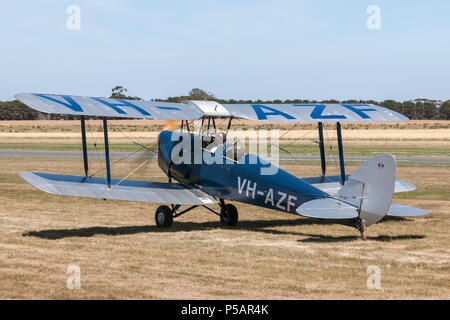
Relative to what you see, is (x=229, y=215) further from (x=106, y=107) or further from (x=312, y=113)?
(x=106, y=107)

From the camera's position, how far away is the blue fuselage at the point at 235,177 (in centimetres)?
1218

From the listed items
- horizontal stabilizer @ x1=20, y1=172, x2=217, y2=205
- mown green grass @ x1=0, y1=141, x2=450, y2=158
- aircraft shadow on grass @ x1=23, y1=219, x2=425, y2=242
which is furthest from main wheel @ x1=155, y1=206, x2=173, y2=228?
mown green grass @ x1=0, y1=141, x2=450, y2=158

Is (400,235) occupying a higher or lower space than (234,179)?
Answer: lower

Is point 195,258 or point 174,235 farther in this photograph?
point 174,235

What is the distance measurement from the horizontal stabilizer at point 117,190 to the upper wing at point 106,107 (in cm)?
167

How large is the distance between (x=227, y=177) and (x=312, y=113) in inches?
110

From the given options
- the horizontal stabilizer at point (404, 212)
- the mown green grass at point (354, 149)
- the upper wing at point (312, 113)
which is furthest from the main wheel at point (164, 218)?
the mown green grass at point (354, 149)

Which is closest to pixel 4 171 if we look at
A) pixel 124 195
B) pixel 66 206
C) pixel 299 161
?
pixel 66 206

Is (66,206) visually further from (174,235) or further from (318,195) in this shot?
(318,195)

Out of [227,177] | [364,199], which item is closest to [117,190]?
[227,177]

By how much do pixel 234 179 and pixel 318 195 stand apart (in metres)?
2.02

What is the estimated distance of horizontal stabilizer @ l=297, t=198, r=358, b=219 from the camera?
10.9m

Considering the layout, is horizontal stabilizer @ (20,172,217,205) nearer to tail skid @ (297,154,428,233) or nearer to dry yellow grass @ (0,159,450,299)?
dry yellow grass @ (0,159,450,299)

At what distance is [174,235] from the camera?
12.9m
